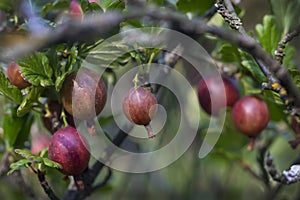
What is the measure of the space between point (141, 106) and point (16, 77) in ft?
0.78

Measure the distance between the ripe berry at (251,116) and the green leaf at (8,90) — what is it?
48 centimetres

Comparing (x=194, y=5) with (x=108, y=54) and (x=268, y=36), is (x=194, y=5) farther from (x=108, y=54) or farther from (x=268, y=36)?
(x=108, y=54)

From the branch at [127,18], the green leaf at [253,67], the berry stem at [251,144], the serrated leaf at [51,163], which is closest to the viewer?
the branch at [127,18]

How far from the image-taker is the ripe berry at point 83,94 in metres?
0.95

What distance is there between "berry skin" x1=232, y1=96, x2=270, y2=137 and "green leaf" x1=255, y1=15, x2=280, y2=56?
Answer: 5.1 inches

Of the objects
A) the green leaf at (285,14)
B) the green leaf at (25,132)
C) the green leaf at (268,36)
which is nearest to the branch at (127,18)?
the green leaf at (268,36)

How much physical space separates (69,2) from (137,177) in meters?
1.01

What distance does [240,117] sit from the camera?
1.22 metres

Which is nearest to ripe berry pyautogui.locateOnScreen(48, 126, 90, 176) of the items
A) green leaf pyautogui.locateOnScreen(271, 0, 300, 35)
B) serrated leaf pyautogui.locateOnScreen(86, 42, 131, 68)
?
serrated leaf pyautogui.locateOnScreen(86, 42, 131, 68)

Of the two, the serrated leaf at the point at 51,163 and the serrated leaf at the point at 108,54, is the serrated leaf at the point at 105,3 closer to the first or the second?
the serrated leaf at the point at 108,54

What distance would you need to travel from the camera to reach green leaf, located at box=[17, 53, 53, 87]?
0.94m

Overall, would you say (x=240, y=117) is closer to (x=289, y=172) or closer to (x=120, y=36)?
(x=289, y=172)

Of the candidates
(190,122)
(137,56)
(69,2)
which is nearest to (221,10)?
(137,56)

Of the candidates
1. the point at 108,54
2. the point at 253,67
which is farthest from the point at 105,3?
the point at 253,67
